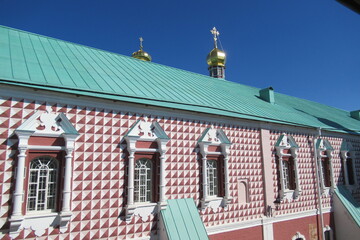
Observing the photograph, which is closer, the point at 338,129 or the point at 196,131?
the point at 196,131

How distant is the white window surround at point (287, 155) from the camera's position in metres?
14.4

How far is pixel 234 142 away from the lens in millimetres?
13008

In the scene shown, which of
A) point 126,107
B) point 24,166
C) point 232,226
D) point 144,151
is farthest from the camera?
point 232,226

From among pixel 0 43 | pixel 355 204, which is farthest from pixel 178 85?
pixel 355 204

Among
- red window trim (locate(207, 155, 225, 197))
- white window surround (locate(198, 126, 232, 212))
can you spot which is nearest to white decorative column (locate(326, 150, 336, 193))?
white window surround (locate(198, 126, 232, 212))

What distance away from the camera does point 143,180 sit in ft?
33.9

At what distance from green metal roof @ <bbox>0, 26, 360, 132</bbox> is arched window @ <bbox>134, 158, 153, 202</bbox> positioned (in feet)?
7.13

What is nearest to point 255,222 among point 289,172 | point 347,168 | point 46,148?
point 289,172

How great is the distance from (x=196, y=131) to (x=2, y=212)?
6.95m

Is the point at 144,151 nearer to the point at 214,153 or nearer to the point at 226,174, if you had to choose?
the point at 214,153

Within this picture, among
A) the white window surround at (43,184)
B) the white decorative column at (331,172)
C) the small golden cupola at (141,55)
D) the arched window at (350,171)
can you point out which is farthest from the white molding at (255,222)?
the small golden cupola at (141,55)

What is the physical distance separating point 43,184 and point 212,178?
6521 millimetres

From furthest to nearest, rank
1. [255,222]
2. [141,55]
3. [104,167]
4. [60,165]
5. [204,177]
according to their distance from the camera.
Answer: [141,55] < [255,222] < [204,177] < [104,167] < [60,165]

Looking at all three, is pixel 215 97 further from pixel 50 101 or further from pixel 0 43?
pixel 0 43
